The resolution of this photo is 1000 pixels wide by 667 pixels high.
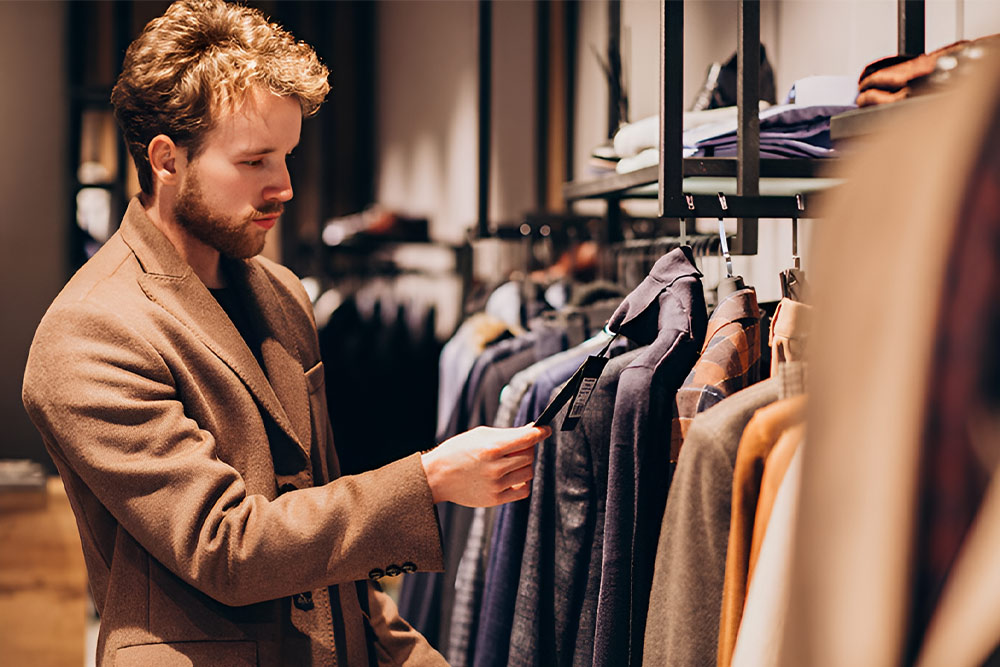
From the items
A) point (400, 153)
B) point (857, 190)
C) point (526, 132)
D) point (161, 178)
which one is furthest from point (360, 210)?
point (857, 190)

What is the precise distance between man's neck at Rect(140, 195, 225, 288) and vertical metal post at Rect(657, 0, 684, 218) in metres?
0.71

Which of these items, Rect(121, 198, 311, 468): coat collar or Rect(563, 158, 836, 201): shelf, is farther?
Rect(563, 158, 836, 201): shelf

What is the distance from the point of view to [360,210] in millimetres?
7773

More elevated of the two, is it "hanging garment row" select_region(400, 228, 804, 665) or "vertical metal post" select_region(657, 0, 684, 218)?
"vertical metal post" select_region(657, 0, 684, 218)

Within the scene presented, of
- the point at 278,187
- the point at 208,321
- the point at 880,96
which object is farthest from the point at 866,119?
the point at 208,321

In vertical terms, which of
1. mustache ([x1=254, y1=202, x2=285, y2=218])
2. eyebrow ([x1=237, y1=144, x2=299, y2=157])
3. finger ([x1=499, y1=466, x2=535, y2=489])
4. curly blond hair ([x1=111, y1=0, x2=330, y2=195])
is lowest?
finger ([x1=499, y1=466, x2=535, y2=489])

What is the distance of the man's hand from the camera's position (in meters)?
1.25

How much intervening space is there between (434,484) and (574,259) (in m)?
2.05

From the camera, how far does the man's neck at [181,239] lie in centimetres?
143

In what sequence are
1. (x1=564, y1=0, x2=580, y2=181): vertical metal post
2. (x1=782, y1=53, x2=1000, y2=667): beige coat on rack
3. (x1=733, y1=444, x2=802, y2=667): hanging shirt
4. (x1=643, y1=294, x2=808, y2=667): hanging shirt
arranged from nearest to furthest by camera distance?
(x1=782, y1=53, x2=1000, y2=667): beige coat on rack < (x1=733, y1=444, x2=802, y2=667): hanging shirt < (x1=643, y1=294, x2=808, y2=667): hanging shirt < (x1=564, y1=0, x2=580, y2=181): vertical metal post

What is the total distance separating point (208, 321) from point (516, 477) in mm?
499

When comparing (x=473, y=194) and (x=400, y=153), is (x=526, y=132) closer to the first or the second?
(x=473, y=194)

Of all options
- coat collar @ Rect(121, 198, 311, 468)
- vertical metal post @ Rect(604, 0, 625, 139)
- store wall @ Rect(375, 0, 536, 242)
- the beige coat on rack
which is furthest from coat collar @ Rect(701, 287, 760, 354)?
store wall @ Rect(375, 0, 536, 242)

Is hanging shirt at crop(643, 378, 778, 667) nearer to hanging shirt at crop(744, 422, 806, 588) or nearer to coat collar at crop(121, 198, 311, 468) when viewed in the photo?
hanging shirt at crop(744, 422, 806, 588)
